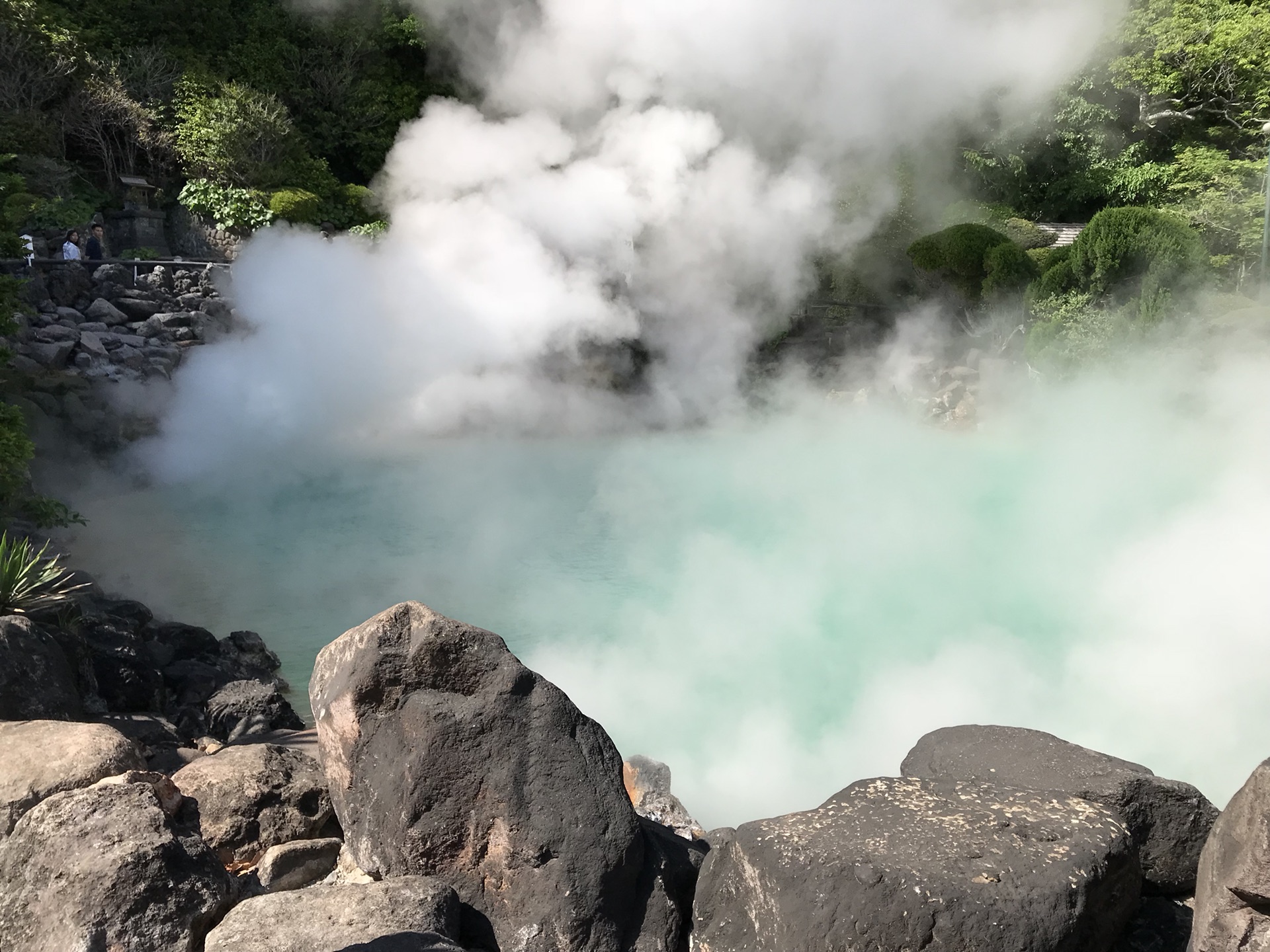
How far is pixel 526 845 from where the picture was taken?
3.37 m

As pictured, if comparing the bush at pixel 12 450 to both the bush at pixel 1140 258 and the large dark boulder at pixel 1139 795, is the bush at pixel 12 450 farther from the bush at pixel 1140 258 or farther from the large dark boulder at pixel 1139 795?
the bush at pixel 1140 258

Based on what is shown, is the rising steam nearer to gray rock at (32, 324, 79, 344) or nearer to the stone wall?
the stone wall

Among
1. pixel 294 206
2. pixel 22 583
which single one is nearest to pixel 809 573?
pixel 22 583

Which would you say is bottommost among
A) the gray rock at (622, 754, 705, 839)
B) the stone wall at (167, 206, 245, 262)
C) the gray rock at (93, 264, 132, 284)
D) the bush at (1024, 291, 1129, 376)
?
the gray rock at (622, 754, 705, 839)

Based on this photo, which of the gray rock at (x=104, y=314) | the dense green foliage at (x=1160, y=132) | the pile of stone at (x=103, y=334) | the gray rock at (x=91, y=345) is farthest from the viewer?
the dense green foliage at (x=1160, y=132)

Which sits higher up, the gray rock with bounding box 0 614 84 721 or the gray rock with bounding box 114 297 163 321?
the gray rock with bounding box 114 297 163 321

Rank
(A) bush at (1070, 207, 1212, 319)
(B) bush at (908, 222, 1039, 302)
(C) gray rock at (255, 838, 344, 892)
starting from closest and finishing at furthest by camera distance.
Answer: (C) gray rock at (255, 838, 344, 892) < (A) bush at (1070, 207, 1212, 319) < (B) bush at (908, 222, 1039, 302)

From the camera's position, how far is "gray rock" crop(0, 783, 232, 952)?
2.98m

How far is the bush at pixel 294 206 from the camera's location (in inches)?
732

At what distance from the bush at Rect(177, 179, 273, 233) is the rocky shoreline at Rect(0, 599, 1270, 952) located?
16231 mm

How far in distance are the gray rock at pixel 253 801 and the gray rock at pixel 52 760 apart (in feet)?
0.94

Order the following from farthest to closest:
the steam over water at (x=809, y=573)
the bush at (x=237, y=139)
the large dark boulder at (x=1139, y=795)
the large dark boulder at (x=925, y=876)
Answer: the bush at (x=237, y=139) < the steam over water at (x=809, y=573) < the large dark boulder at (x=1139, y=795) < the large dark boulder at (x=925, y=876)

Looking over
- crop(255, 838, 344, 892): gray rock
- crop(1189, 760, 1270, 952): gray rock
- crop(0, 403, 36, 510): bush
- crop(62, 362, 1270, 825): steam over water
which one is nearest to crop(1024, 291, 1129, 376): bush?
crop(62, 362, 1270, 825): steam over water

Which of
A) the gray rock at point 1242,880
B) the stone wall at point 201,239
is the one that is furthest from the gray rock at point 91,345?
the gray rock at point 1242,880
